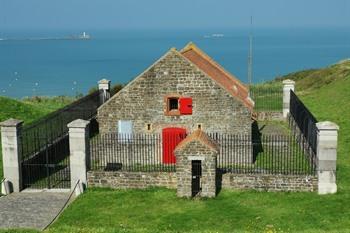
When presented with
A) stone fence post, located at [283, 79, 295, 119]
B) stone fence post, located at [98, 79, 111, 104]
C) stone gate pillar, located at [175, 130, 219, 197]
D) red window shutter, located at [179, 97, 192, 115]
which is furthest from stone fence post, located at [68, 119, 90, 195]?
stone fence post, located at [283, 79, 295, 119]

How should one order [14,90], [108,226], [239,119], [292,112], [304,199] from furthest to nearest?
[14,90]
[292,112]
[239,119]
[304,199]
[108,226]

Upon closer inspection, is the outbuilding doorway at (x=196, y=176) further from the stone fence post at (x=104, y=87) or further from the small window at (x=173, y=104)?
the stone fence post at (x=104, y=87)

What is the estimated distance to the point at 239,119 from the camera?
25.7 meters

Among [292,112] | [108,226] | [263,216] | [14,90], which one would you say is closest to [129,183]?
[108,226]

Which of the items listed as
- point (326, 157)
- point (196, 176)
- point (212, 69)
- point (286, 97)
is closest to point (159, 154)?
point (196, 176)


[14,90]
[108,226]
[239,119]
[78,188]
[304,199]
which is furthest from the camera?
[14,90]

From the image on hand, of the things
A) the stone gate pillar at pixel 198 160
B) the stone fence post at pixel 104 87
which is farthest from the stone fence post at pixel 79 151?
the stone fence post at pixel 104 87

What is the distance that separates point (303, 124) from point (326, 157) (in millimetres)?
7607

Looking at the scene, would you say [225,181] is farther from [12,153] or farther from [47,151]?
[12,153]

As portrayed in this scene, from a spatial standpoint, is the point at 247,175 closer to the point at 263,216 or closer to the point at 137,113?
the point at 263,216

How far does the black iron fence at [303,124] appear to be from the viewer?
23.6m

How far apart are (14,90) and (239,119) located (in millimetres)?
80521

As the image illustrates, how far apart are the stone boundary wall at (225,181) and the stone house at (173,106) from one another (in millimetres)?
4338

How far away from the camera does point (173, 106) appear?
26.2 metres
